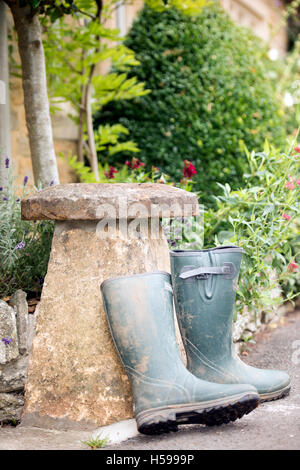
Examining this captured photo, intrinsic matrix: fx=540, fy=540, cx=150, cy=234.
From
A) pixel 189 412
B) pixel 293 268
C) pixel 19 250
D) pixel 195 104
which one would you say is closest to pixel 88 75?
pixel 195 104

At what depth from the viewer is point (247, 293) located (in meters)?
2.89

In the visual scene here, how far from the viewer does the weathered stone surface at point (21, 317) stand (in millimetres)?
2232

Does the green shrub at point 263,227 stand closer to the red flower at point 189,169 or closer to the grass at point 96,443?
the red flower at point 189,169

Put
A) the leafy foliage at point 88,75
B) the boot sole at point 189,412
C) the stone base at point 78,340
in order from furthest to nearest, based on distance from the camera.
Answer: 1. the leafy foliage at point 88,75
2. the stone base at point 78,340
3. the boot sole at point 189,412

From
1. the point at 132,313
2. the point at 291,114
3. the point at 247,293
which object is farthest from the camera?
the point at 291,114

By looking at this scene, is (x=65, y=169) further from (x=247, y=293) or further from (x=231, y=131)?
(x=247, y=293)

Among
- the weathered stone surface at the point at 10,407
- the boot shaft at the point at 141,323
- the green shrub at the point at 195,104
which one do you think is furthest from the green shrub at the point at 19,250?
the green shrub at the point at 195,104

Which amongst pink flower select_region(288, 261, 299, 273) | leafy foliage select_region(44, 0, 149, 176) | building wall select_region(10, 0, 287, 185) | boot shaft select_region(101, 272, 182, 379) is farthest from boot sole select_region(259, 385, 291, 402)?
leafy foliage select_region(44, 0, 149, 176)

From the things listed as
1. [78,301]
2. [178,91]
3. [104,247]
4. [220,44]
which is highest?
[220,44]

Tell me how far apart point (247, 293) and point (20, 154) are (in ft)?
6.82

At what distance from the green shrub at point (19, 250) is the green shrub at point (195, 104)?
5.25 ft

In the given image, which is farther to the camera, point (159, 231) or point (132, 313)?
point (159, 231)

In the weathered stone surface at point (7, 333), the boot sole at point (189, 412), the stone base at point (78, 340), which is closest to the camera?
the boot sole at point (189, 412)
